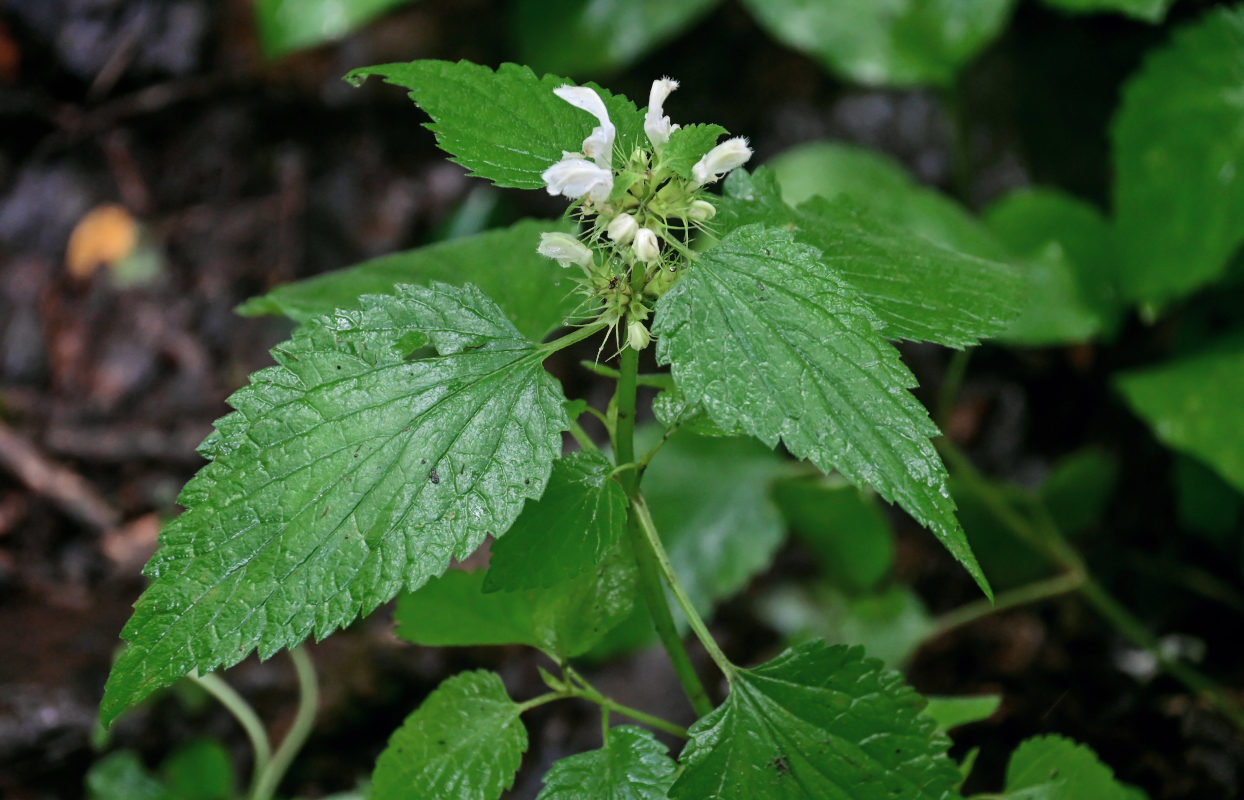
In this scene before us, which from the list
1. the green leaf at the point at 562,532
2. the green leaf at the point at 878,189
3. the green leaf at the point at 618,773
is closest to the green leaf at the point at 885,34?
the green leaf at the point at 878,189

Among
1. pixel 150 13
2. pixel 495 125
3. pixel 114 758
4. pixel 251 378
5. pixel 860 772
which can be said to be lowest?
pixel 114 758

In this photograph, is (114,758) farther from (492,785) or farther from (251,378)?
(251,378)

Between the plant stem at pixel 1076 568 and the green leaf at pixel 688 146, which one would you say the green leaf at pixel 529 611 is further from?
the plant stem at pixel 1076 568

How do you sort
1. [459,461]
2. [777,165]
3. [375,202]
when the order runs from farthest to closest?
[375,202], [777,165], [459,461]

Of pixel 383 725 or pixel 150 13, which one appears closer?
pixel 383 725

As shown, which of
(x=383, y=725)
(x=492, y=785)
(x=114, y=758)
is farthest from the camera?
(x=383, y=725)

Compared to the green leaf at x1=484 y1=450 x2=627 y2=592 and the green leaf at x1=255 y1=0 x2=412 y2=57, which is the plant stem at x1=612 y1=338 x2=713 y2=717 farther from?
the green leaf at x1=255 y1=0 x2=412 y2=57

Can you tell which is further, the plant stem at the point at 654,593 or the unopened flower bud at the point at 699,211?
the plant stem at the point at 654,593

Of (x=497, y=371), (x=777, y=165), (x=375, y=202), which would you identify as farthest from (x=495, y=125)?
(x=375, y=202)

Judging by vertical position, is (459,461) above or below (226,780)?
above
